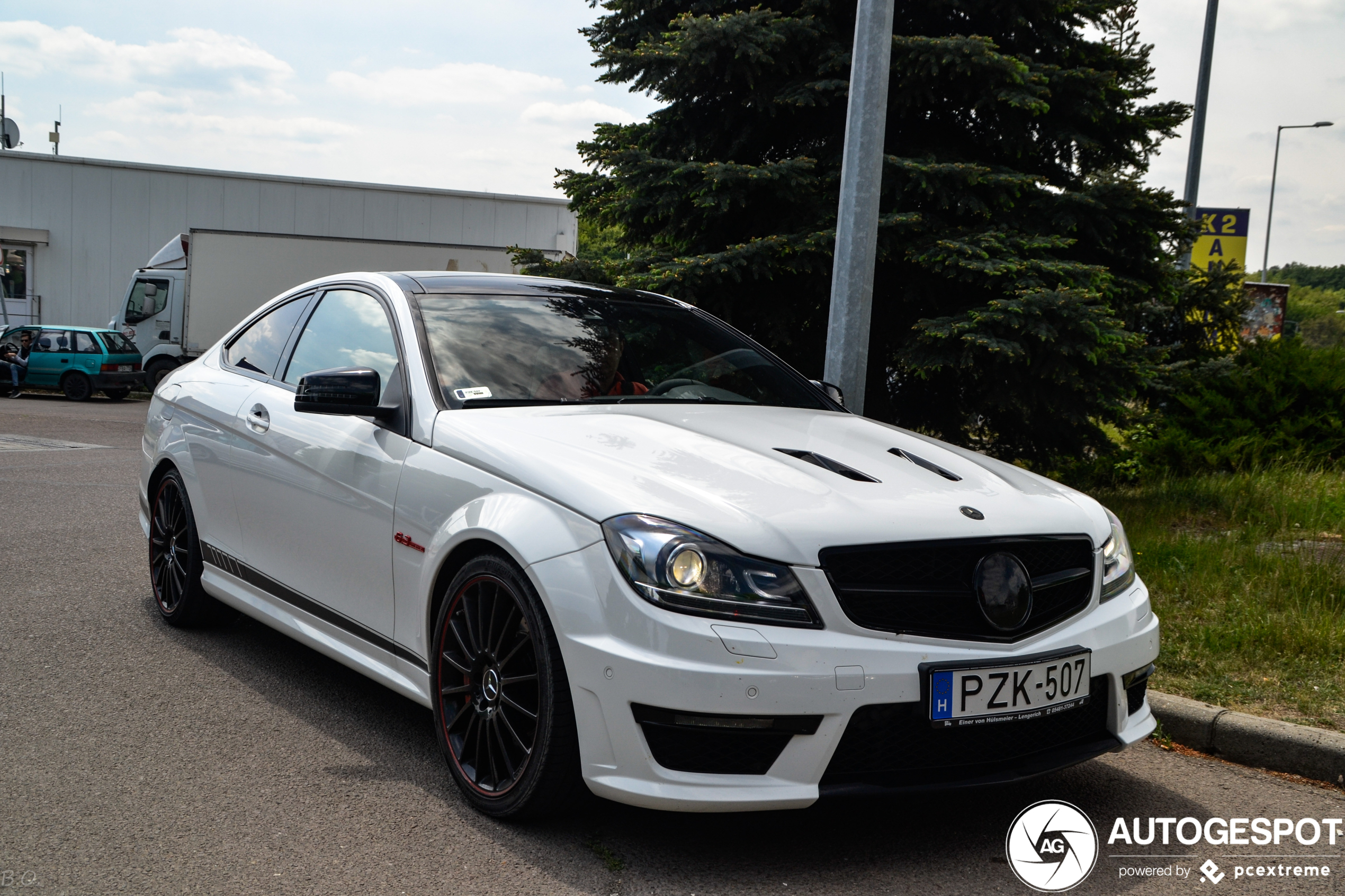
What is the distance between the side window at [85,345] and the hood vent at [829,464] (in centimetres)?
2477

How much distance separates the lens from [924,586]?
10.00 ft

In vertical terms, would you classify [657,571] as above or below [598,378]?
below

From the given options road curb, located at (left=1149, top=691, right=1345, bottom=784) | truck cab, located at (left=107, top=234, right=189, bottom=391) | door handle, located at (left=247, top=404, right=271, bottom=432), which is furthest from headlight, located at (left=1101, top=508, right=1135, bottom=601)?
truck cab, located at (left=107, top=234, right=189, bottom=391)

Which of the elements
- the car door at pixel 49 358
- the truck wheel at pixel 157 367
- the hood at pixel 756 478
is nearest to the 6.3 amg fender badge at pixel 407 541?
the hood at pixel 756 478

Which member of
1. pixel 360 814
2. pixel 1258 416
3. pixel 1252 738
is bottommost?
pixel 360 814

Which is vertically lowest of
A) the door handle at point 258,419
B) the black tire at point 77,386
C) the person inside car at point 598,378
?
the black tire at point 77,386

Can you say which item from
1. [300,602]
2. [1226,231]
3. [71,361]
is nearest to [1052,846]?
[300,602]

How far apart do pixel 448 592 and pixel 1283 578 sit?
430 centimetres

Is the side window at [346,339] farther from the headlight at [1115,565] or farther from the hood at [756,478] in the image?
the headlight at [1115,565]

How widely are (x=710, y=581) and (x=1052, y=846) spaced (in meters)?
1.31

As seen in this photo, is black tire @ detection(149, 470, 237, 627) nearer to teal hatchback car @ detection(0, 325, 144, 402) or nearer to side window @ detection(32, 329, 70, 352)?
teal hatchback car @ detection(0, 325, 144, 402)

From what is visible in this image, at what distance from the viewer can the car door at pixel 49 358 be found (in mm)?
25312

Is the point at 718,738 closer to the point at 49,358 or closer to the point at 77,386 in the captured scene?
the point at 77,386

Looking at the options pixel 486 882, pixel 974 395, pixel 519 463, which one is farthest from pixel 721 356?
pixel 974 395
